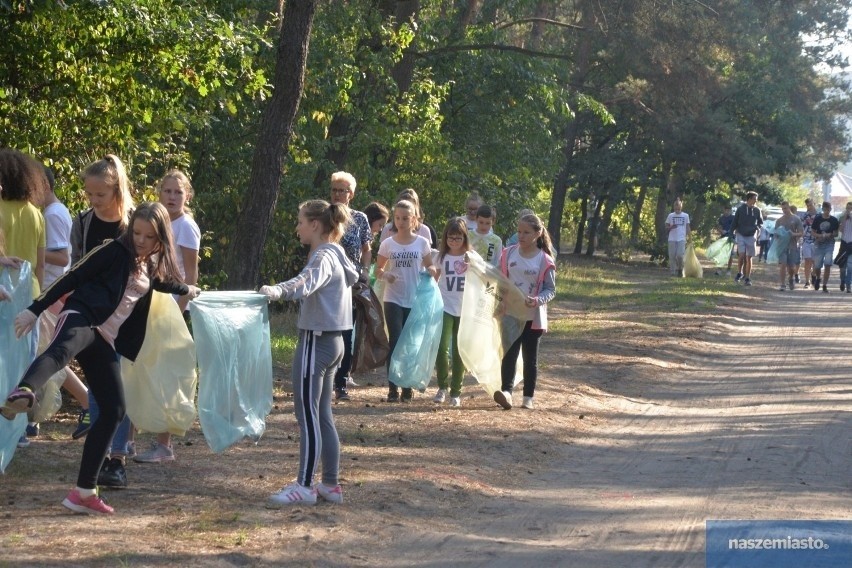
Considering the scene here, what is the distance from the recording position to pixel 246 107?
52.8 ft

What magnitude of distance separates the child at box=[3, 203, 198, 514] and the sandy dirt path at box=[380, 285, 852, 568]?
1719 millimetres

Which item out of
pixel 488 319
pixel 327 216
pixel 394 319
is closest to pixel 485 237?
pixel 488 319

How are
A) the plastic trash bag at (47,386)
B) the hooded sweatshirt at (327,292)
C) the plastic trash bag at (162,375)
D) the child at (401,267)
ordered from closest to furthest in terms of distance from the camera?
the hooded sweatshirt at (327,292)
the plastic trash bag at (162,375)
the plastic trash bag at (47,386)
the child at (401,267)

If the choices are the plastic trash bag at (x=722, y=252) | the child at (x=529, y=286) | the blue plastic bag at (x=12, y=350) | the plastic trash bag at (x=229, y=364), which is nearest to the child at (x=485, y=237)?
the child at (x=529, y=286)

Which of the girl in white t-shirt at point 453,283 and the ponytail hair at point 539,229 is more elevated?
the ponytail hair at point 539,229

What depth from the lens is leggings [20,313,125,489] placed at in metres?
6.40

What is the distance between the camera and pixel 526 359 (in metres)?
11.4

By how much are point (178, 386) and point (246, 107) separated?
903 centimetres

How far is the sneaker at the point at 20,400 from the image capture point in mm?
6035

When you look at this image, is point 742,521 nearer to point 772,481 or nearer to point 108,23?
point 772,481

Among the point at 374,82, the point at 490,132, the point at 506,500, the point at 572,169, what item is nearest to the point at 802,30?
the point at 572,169

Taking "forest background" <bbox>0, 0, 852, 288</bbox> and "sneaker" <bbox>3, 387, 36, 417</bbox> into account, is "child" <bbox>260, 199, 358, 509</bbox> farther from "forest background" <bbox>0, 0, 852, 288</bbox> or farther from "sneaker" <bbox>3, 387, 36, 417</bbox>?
"forest background" <bbox>0, 0, 852, 288</bbox>

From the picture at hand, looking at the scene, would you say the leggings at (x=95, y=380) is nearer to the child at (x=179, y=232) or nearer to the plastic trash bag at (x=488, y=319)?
the child at (x=179, y=232)

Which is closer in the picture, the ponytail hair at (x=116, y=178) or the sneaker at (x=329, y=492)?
the ponytail hair at (x=116, y=178)
